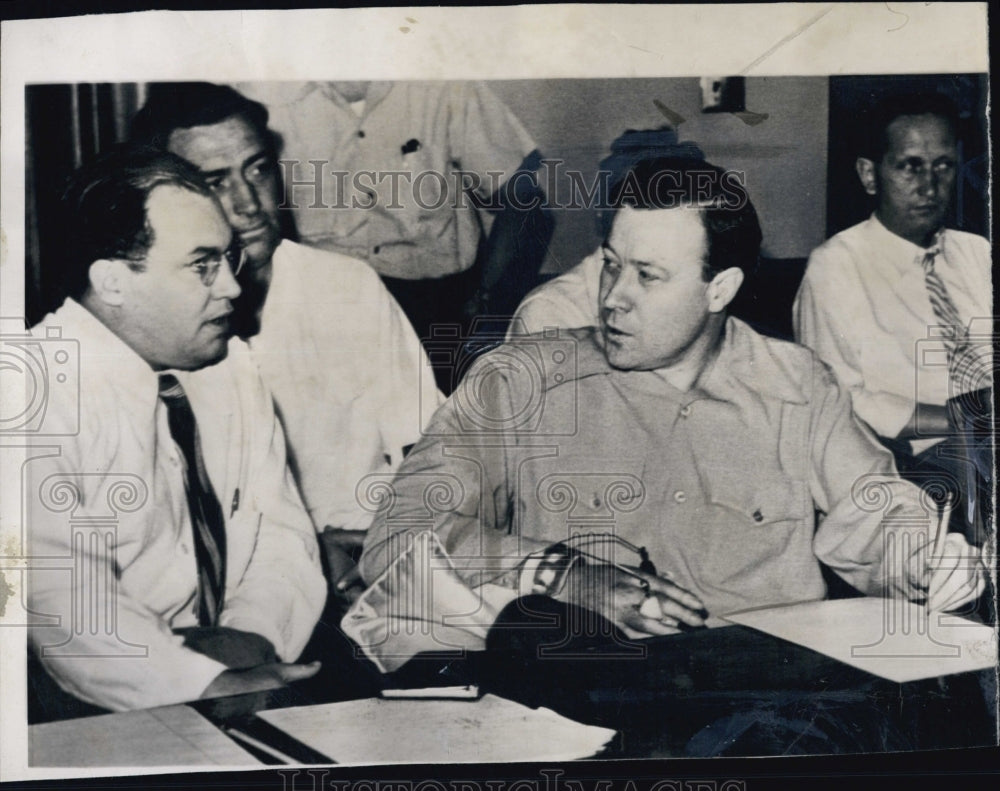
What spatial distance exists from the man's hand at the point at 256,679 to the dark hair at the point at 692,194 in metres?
1.39

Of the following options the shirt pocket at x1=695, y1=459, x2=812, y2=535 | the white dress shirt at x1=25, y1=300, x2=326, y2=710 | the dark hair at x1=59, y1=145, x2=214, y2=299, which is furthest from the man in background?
the shirt pocket at x1=695, y1=459, x2=812, y2=535

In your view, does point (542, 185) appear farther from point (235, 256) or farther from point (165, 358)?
point (165, 358)

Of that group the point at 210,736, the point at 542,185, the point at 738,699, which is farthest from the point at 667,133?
the point at 210,736

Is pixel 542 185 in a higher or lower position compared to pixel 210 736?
higher

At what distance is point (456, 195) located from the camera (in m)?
2.48

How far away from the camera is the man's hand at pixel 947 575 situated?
2504 mm

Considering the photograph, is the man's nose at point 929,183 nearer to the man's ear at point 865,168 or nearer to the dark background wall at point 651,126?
the man's ear at point 865,168

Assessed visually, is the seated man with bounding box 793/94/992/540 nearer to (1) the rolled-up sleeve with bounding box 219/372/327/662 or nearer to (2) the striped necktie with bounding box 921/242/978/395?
(2) the striped necktie with bounding box 921/242/978/395

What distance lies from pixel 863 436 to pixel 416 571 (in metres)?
1.17

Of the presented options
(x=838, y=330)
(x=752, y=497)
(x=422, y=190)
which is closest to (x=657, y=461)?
(x=752, y=497)

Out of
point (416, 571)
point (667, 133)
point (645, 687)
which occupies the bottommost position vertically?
point (645, 687)

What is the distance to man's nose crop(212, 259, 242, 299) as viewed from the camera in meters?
2.46
